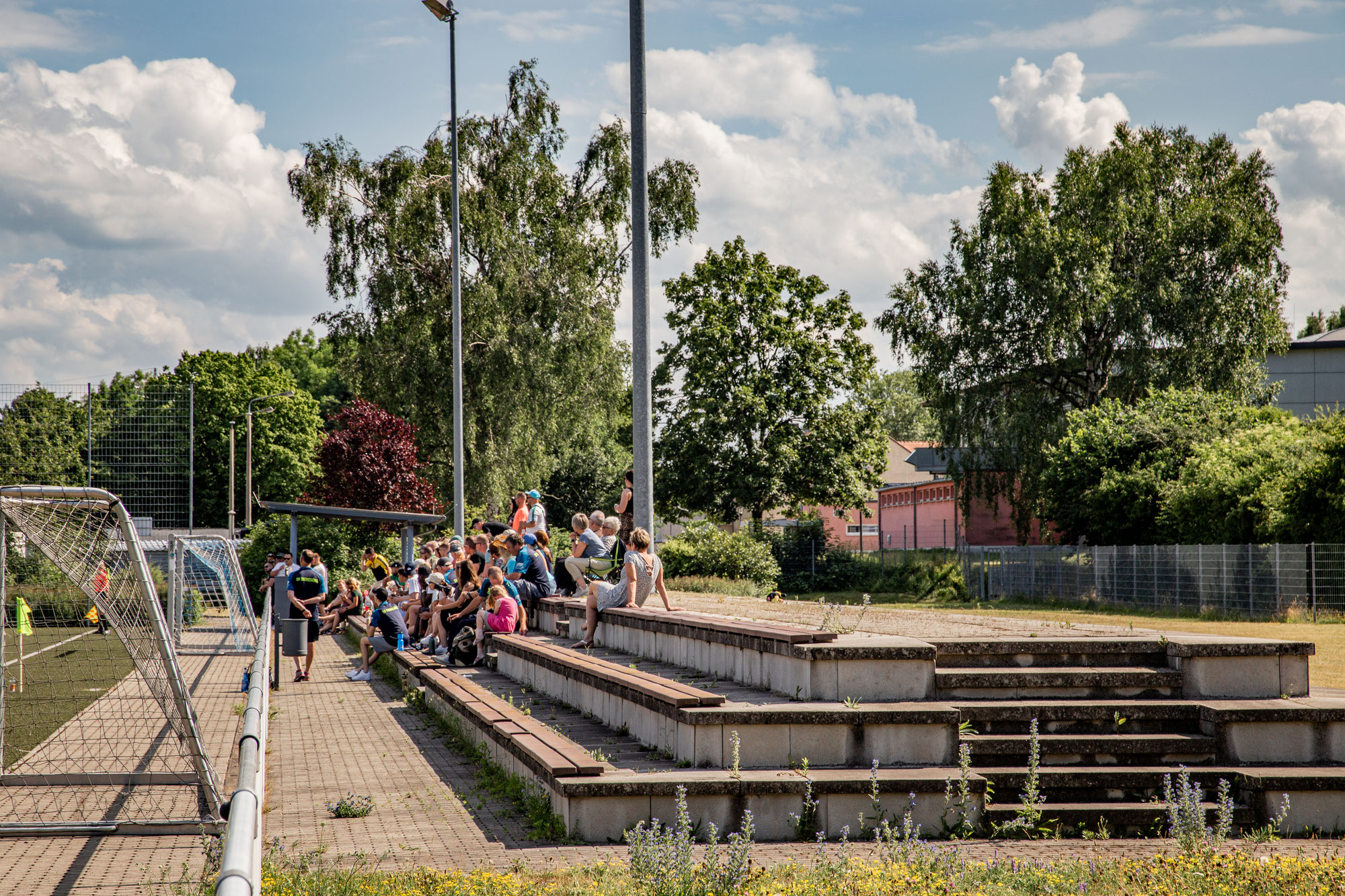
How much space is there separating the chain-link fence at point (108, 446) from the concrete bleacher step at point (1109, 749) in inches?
1304

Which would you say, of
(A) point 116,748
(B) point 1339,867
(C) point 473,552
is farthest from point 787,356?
(B) point 1339,867

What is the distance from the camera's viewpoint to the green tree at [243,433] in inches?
2665

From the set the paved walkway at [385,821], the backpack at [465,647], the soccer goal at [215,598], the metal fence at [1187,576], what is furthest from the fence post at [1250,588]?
the soccer goal at [215,598]

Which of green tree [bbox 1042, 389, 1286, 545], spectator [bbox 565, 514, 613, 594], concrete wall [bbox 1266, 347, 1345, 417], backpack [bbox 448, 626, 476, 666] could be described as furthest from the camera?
concrete wall [bbox 1266, 347, 1345, 417]

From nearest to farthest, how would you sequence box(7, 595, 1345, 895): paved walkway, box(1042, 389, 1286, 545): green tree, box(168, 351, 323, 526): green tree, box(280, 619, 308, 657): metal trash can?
box(7, 595, 1345, 895): paved walkway
box(280, 619, 308, 657): metal trash can
box(1042, 389, 1286, 545): green tree
box(168, 351, 323, 526): green tree

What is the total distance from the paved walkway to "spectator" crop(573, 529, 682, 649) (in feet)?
2.73

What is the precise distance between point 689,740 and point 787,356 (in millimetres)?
35181

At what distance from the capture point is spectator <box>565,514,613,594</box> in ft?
46.5

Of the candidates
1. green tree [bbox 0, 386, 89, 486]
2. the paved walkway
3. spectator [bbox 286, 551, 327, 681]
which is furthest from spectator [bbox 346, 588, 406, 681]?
green tree [bbox 0, 386, 89, 486]

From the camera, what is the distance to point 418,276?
3366 centimetres

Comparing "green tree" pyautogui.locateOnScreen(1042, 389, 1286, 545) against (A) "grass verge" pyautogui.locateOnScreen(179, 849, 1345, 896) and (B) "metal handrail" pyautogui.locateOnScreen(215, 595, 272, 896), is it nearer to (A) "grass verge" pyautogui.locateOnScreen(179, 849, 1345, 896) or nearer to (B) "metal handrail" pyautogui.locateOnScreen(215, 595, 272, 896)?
(A) "grass verge" pyautogui.locateOnScreen(179, 849, 1345, 896)

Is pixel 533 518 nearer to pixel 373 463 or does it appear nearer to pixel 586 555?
pixel 586 555

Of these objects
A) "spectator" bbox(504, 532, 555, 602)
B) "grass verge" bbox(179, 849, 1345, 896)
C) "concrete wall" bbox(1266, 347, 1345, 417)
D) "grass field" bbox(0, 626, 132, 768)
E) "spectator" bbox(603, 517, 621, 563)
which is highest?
"concrete wall" bbox(1266, 347, 1345, 417)

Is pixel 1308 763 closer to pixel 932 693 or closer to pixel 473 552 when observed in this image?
pixel 932 693
